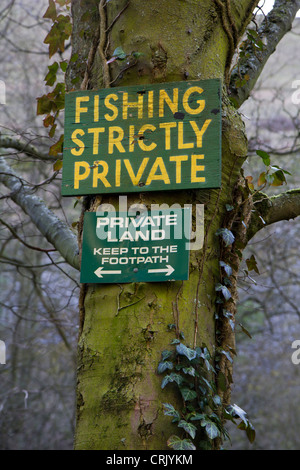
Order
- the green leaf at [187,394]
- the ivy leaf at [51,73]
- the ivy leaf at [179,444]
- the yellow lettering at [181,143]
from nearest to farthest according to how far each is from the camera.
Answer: the ivy leaf at [179,444], the green leaf at [187,394], the yellow lettering at [181,143], the ivy leaf at [51,73]

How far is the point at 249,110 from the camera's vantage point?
8.59 metres

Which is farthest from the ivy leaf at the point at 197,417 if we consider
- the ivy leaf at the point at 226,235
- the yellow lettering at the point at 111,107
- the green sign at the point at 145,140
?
the yellow lettering at the point at 111,107

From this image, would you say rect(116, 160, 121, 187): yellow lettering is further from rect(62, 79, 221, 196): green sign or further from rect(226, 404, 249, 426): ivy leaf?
rect(226, 404, 249, 426): ivy leaf

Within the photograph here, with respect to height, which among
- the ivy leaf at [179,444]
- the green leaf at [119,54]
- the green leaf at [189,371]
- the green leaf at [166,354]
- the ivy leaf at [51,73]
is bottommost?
the ivy leaf at [179,444]

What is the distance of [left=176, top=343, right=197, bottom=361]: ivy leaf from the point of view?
7.07 feet

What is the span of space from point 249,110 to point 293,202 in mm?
5685

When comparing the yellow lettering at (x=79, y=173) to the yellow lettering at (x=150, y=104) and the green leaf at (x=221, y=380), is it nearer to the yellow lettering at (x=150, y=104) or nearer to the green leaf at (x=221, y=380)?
the yellow lettering at (x=150, y=104)

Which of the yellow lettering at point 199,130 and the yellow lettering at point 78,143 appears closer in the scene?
the yellow lettering at point 199,130

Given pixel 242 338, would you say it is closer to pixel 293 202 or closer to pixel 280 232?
pixel 280 232

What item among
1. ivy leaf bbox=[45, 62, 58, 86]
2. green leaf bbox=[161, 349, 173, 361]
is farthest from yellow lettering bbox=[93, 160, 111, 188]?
ivy leaf bbox=[45, 62, 58, 86]

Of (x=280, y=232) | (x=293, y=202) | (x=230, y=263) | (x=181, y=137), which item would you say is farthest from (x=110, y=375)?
(x=280, y=232)

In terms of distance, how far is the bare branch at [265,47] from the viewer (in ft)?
11.4

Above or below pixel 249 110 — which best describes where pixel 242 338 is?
below

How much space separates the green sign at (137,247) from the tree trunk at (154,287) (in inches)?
2.1
